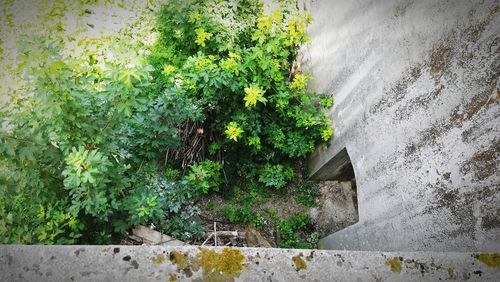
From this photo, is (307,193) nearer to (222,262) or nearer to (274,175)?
(274,175)

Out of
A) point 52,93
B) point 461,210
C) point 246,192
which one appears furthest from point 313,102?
point 52,93

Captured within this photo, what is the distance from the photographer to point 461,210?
2.45 m

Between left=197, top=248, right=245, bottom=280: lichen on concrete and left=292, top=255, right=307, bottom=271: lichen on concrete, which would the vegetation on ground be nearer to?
left=197, top=248, right=245, bottom=280: lichen on concrete

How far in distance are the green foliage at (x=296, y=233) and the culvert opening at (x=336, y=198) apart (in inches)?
8.0

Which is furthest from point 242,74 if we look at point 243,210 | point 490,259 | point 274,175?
point 490,259

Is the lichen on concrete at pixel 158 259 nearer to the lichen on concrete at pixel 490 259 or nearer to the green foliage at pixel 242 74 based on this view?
the lichen on concrete at pixel 490 259

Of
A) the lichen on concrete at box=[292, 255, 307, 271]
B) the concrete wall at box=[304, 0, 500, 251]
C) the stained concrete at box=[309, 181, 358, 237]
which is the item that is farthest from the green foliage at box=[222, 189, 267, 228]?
the lichen on concrete at box=[292, 255, 307, 271]

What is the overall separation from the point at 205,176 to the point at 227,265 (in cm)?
326

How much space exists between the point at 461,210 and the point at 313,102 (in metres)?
3.18

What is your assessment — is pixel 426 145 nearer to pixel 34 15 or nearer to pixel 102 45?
pixel 102 45

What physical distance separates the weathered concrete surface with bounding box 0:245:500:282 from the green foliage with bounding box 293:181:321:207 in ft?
13.4

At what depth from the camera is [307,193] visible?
5.73 m

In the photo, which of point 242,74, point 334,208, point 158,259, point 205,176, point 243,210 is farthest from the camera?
point 334,208

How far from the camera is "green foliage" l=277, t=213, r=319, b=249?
16.8 feet
